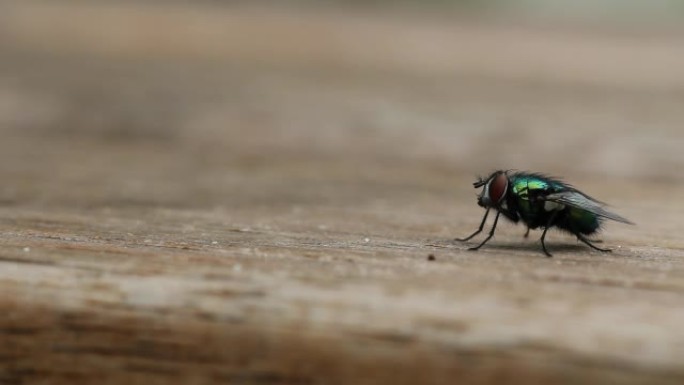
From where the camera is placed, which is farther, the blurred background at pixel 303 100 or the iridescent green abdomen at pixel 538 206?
the blurred background at pixel 303 100

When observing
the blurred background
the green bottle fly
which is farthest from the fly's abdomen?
the blurred background

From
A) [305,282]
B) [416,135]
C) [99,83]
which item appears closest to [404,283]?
[305,282]

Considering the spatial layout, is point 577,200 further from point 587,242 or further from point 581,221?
point 587,242

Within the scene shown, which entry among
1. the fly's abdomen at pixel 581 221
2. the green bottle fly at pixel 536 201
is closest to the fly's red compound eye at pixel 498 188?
the green bottle fly at pixel 536 201

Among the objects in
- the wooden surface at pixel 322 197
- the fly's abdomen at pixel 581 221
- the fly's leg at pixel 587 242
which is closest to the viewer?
the wooden surface at pixel 322 197

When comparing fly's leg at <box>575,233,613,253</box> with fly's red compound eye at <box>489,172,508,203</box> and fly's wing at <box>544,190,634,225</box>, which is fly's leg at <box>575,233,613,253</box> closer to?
fly's wing at <box>544,190,634,225</box>

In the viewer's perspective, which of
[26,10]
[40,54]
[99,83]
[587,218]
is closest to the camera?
[587,218]

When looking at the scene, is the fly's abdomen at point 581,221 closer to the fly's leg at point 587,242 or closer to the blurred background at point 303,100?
the fly's leg at point 587,242

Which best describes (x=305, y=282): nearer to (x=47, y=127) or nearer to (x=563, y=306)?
(x=563, y=306)
